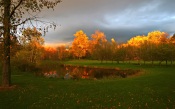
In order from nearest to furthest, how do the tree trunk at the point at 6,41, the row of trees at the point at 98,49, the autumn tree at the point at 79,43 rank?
1. the tree trunk at the point at 6,41
2. the row of trees at the point at 98,49
3. the autumn tree at the point at 79,43

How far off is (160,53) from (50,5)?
41.5 metres

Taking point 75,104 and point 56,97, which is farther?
point 56,97

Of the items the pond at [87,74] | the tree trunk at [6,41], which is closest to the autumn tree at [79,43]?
the pond at [87,74]

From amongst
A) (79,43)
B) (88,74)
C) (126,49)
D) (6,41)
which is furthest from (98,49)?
(6,41)

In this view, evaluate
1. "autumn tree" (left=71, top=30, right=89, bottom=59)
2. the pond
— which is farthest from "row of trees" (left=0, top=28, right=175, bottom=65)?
the pond

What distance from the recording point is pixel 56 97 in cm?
1345

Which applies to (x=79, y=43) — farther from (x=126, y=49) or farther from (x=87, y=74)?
(x=87, y=74)

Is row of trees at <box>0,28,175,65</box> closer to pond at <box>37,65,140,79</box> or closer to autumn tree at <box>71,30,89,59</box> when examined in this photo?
autumn tree at <box>71,30,89,59</box>

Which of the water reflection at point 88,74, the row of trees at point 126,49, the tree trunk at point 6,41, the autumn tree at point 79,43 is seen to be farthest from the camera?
the autumn tree at point 79,43

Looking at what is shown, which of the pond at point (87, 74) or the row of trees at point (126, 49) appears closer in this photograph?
the pond at point (87, 74)

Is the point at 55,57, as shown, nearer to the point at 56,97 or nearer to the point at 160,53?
the point at 160,53

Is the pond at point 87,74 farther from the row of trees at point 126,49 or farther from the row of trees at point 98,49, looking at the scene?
the row of trees at point 126,49

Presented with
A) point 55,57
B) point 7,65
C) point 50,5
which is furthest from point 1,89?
point 55,57

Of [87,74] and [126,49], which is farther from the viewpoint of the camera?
[126,49]
